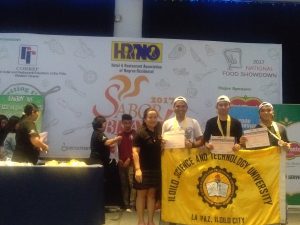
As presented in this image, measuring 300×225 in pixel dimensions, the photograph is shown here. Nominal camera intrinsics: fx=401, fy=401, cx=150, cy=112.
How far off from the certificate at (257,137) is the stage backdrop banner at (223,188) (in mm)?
94

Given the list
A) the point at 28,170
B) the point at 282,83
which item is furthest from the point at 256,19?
the point at 28,170

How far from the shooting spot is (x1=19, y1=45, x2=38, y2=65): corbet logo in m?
6.79

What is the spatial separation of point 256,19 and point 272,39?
0.49 meters

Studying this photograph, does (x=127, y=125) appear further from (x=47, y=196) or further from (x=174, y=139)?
(x=47, y=196)

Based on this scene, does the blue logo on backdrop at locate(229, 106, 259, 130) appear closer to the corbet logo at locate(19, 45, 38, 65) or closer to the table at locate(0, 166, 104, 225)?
the corbet logo at locate(19, 45, 38, 65)

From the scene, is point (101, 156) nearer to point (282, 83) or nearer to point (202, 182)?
point (202, 182)

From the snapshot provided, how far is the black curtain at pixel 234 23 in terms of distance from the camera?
7.46 metres

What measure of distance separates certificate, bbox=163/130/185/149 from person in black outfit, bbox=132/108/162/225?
9 centimetres

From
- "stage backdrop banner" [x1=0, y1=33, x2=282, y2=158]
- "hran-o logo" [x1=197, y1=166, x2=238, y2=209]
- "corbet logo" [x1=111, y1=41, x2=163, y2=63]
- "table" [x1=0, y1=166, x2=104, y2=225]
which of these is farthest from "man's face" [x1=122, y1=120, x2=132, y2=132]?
"table" [x1=0, y1=166, x2=104, y2=225]

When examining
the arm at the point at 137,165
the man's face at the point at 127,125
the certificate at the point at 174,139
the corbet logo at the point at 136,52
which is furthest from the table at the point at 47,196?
the corbet logo at the point at 136,52

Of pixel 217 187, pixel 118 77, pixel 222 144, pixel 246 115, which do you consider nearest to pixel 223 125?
pixel 222 144

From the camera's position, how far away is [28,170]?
3459 mm

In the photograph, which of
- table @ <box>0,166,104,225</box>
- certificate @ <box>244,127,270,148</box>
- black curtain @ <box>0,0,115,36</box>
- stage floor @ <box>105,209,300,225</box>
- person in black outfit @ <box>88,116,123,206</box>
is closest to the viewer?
table @ <box>0,166,104,225</box>

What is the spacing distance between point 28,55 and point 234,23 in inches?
149
